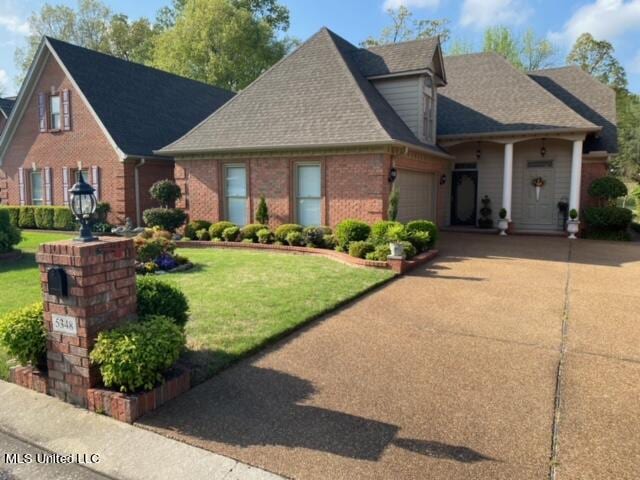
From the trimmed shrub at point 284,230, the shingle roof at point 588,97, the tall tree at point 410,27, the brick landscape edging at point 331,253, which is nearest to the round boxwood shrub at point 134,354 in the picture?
the brick landscape edging at point 331,253

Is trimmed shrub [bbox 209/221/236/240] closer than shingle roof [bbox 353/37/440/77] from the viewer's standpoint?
Yes

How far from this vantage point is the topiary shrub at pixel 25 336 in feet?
13.6

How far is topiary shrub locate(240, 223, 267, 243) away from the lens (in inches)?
532

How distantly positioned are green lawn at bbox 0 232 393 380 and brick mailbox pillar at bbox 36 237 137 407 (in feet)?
3.28

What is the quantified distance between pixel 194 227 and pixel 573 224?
12.4m

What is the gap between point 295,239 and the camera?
41.4 ft

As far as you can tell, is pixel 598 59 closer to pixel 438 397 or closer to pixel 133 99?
pixel 133 99

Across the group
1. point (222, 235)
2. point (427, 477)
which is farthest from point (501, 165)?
point (427, 477)

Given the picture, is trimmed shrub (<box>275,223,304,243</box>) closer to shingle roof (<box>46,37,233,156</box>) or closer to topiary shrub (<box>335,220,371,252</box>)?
topiary shrub (<box>335,220,371,252</box>)

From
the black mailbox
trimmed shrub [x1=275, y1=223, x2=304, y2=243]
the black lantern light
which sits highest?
the black lantern light

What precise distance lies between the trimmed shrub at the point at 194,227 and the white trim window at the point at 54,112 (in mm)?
8475

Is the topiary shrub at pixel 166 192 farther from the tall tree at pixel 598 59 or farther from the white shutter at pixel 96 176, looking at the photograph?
the tall tree at pixel 598 59

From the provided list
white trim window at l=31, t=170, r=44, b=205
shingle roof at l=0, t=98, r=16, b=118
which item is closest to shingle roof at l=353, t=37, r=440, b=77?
white trim window at l=31, t=170, r=44, b=205

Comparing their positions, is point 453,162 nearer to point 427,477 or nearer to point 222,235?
point 222,235
